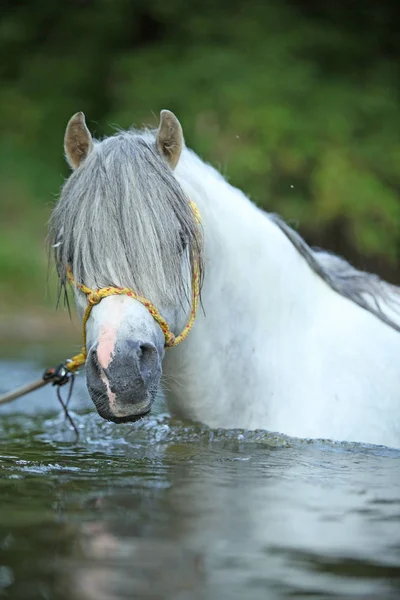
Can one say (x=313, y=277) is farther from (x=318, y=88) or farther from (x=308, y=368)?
(x=318, y=88)

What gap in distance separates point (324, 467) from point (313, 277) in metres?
0.77

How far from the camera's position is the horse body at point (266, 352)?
3459mm

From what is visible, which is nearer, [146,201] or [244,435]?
[146,201]

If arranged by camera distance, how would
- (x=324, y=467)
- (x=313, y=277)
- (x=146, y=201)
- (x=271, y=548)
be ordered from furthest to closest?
(x=313, y=277) → (x=324, y=467) → (x=146, y=201) → (x=271, y=548)

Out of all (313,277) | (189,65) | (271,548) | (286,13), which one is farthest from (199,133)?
(271,548)

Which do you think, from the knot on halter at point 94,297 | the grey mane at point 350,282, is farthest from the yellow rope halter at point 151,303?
the grey mane at point 350,282

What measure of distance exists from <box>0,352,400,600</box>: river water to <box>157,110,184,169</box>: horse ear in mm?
1000

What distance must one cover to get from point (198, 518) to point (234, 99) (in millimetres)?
8622

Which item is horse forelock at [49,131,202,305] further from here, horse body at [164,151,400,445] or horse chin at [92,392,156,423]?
horse chin at [92,392,156,423]

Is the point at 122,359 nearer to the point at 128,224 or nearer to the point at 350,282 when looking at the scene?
the point at 128,224

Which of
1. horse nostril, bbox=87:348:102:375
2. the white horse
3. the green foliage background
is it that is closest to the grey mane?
the white horse

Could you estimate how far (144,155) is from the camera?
3.21 metres

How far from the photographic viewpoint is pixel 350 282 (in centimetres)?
391

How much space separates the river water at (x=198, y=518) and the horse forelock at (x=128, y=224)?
628 mm
